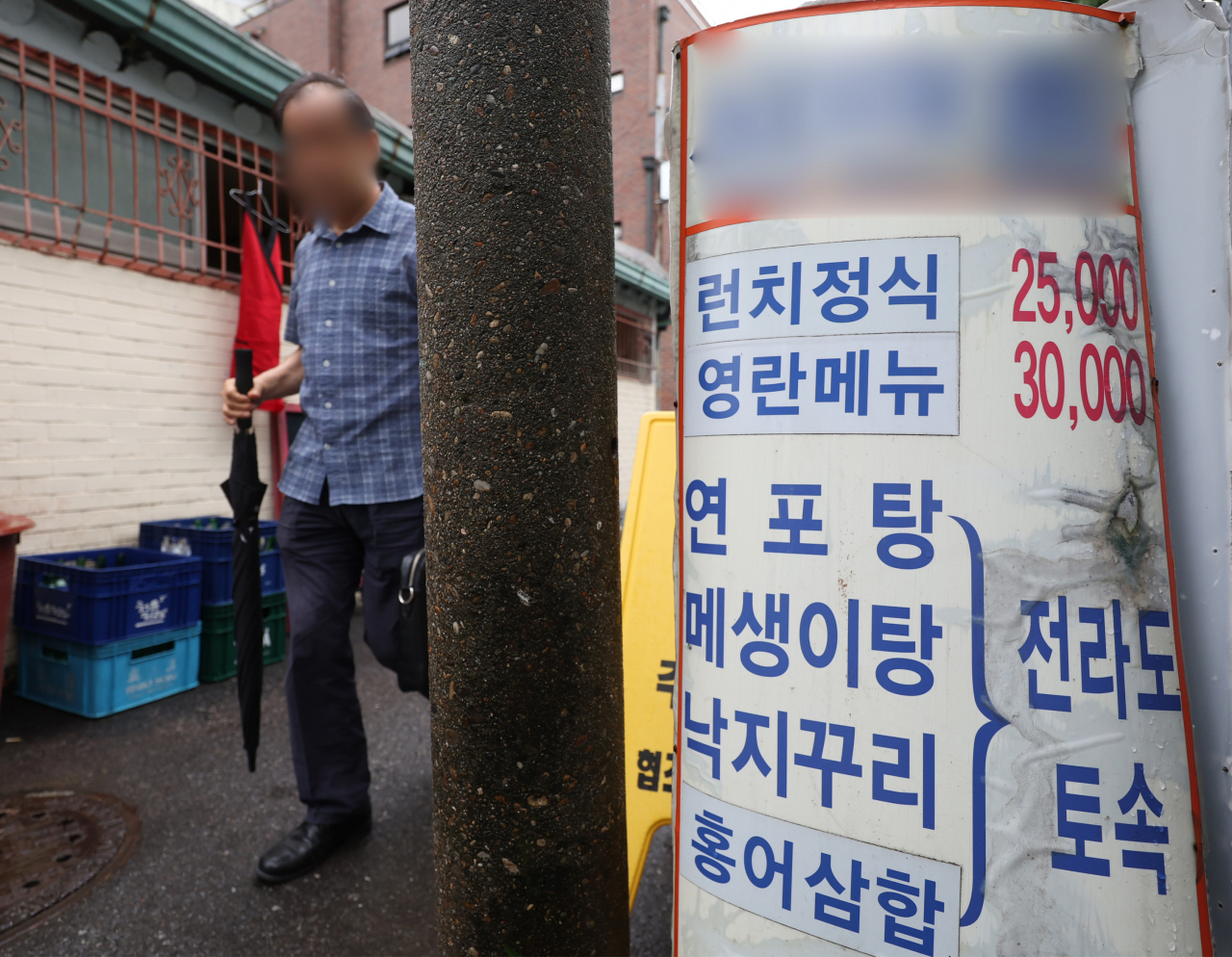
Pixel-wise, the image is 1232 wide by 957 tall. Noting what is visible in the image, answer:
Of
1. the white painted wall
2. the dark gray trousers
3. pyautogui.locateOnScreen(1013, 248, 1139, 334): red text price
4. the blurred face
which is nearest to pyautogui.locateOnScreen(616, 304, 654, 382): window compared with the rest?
the white painted wall

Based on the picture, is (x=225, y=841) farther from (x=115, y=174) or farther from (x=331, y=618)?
(x=115, y=174)

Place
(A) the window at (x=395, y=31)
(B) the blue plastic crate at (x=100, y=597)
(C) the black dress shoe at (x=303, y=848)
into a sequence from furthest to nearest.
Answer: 1. (A) the window at (x=395, y=31)
2. (B) the blue plastic crate at (x=100, y=597)
3. (C) the black dress shoe at (x=303, y=848)

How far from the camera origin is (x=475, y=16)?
1005 millimetres

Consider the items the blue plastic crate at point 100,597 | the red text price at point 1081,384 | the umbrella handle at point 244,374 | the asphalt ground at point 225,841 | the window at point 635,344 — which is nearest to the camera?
the red text price at point 1081,384

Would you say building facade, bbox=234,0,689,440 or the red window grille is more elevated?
building facade, bbox=234,0,689,440

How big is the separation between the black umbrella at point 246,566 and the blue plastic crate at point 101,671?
1.45 metres

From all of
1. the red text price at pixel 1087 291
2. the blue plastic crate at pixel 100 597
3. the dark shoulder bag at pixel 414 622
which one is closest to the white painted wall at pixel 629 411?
the blue plastic crate at pixel 100 597

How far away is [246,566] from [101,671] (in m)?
1.64

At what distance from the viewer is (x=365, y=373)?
2088 millimetres

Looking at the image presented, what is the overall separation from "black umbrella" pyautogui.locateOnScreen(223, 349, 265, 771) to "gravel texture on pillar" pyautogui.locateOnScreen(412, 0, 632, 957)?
4.19 feet

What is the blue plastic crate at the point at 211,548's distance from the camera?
3582 millimetres

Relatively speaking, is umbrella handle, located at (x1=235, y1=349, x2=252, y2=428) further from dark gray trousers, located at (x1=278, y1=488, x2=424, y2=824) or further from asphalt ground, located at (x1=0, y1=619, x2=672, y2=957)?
asphalt ground, located at (x1=0, y1=619, x2=672, y2=957)

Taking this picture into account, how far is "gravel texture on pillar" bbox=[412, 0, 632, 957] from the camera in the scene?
102cm

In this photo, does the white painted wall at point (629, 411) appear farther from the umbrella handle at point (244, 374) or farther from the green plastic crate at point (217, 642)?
the umbrella handle at point (244, 374)
